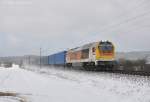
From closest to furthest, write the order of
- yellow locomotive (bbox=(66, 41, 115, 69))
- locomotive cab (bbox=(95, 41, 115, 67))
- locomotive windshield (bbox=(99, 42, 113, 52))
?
locomotive cab (bbox=(95, 41, 115, 67)) → yellow locomotive (bbox=(66, 41, 115, 69)) → locomotive windshield (bbox=(99, 42, 113, 52))

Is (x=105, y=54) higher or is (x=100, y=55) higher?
(x=105, y=54)

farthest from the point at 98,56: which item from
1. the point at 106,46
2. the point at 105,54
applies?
the point at 106,46

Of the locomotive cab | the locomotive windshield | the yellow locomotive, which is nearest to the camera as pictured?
the locomotive cab

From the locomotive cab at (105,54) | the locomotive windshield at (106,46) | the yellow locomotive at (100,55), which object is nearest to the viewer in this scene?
the locomotive cab at (105,54)

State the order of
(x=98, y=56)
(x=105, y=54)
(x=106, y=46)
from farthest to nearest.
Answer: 1. (x=106, y=46)
2. (x=105, y=54)
3. (x=98, y=56)

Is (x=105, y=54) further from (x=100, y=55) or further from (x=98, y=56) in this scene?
(x=98, y=56)

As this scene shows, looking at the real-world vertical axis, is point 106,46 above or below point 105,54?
above

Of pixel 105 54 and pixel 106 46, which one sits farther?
pixel 106 46

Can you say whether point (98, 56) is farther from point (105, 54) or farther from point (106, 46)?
point (106, 46)

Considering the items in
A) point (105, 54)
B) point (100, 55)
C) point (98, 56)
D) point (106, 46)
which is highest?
point (106, 46)

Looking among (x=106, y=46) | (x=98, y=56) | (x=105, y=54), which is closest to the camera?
(x=98, y=56)

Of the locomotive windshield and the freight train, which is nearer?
the freight train

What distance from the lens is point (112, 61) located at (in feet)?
134

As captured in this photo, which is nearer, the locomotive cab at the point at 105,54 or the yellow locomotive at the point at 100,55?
the locomotive cab at the point at 105,54
